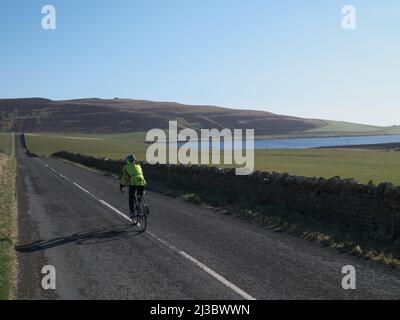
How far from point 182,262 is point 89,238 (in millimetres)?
3727

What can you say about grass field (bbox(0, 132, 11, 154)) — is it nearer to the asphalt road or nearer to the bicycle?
the bicycle

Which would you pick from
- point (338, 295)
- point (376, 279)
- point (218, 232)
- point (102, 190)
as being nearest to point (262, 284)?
point (338, 295)

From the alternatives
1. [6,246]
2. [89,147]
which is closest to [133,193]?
[6,246]

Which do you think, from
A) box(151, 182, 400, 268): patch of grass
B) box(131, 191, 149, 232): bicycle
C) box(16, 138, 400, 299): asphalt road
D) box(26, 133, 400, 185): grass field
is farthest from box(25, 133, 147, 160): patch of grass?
box(16, 138, 400, 299): asphalt road

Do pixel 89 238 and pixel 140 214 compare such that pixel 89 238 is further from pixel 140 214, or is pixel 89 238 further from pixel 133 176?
pixel 133 176

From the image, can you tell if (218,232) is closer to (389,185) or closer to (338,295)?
(389,185)

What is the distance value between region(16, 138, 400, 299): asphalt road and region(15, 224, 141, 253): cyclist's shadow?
1.0 inches

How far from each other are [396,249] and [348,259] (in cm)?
146

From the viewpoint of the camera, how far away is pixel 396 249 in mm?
10969

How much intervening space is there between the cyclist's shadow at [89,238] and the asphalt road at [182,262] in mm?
24

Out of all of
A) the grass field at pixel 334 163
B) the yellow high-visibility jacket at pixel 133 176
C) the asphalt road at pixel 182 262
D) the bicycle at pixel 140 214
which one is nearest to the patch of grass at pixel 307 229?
the asphalt road at pixel 182 262

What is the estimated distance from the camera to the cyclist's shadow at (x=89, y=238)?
463 inches

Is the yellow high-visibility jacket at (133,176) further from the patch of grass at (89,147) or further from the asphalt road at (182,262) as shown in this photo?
the patch of grass at (89,147)

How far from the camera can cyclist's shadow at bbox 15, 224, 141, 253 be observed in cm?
1175
